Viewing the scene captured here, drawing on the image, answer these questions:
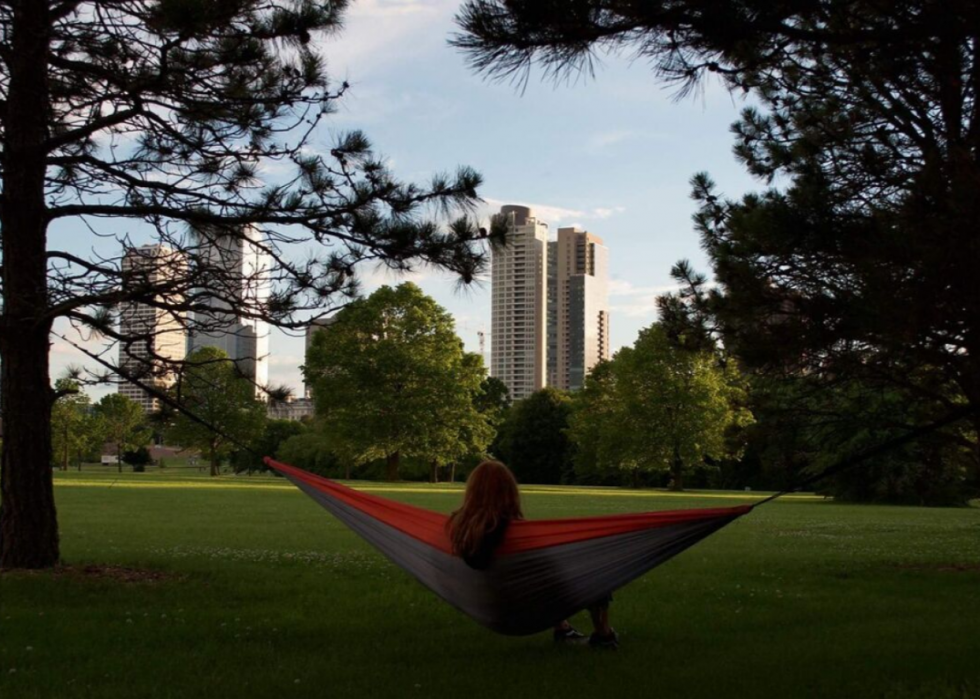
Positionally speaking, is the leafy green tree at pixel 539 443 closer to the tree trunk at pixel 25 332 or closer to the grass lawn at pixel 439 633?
the grass lawn at pixel 439 633

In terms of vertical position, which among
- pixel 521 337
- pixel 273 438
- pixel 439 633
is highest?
pixel 521 337

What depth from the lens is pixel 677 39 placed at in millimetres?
5863

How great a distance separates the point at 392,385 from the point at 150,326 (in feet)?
121

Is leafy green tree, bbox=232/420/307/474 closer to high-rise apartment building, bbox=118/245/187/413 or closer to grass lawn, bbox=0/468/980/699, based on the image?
high-rise apartment building, bbox=118/245/187/413

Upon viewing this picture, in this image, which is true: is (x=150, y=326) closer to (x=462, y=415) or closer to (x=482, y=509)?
(x=482, y=509)

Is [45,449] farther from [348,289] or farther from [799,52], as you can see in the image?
[799,52]

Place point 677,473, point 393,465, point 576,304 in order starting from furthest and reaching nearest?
1. point 576,304
2. point 677,473
3. point 393,465

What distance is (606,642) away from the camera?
6375mm

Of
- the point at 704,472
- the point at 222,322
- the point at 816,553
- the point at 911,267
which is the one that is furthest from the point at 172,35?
the point at 704,472

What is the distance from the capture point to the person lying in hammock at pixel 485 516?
5633 millimetres

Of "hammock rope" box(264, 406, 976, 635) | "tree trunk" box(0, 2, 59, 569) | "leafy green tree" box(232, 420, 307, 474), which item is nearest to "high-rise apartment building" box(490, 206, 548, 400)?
"leafy green tree" box(232, 420, 307, 474)

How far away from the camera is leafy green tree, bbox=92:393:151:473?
189 ft

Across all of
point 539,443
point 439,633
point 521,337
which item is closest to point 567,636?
point 439,633

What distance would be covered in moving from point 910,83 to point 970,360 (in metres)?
2.67
